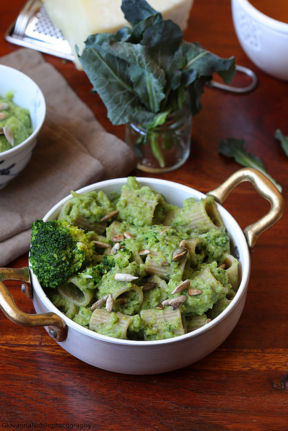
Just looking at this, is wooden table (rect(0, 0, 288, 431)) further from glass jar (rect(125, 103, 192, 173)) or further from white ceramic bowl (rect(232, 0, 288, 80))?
white ceramic bowl (rect(232, 0, 288, 80))

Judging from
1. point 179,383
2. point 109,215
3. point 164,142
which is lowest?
point 179,383

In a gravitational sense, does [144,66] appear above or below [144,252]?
above

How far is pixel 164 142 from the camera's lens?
6.57 feet

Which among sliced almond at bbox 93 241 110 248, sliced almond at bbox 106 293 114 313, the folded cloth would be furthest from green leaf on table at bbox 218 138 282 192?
sliced almond at bbox 106 293 114 313

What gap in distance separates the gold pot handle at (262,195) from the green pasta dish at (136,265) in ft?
0.21

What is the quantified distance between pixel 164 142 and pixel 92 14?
23.9 inches

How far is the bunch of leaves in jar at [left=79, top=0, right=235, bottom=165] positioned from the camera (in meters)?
1.82

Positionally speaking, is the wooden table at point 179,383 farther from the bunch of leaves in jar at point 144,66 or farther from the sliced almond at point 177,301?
the bunch of leaves in jar at point 144,66

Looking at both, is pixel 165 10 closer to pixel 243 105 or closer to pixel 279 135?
pixel 243 105

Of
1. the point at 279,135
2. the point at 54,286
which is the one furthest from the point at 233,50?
the point at 54,286

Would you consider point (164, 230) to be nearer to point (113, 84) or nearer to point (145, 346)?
point (145, 346)

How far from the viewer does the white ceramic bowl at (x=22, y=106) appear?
1742mm

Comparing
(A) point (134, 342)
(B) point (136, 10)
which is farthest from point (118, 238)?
(B) point (136, 10)

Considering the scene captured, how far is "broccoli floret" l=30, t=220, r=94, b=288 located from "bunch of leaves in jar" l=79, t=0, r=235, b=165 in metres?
0.58
